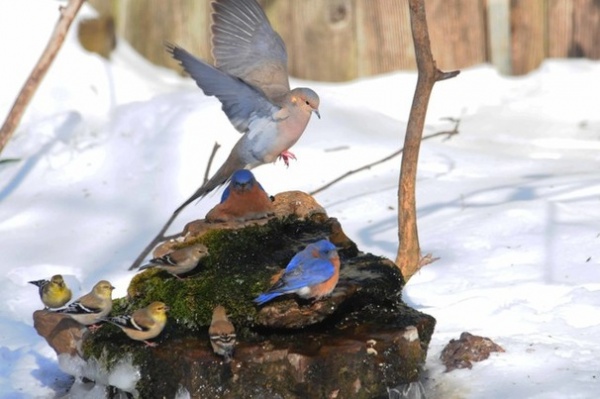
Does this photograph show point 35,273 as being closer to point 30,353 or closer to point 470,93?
point 30,353

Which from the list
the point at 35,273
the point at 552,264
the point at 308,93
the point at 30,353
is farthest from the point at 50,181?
the point at 552,264

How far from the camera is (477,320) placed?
5277 millimetres

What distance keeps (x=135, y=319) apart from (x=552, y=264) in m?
2.50

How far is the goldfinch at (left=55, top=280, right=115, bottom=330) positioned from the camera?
4527 millimetres

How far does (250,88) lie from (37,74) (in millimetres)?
2402

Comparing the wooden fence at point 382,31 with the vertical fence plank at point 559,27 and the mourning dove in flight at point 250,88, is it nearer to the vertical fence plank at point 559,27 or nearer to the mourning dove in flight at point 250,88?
the vertical fence plank at point 559,27

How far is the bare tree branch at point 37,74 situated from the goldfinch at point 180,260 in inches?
103

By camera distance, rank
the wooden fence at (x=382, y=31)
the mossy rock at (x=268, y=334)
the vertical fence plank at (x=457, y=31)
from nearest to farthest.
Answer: the mossy rock at (x=268, y=334), the wooden fence at (x=382, y=31), the vertical fence plank at (x=457, y=31)

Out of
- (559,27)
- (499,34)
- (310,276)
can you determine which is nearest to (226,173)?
(310,276)

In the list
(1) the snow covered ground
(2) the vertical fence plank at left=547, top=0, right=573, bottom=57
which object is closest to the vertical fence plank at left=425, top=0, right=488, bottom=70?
(1) the snow covered ground

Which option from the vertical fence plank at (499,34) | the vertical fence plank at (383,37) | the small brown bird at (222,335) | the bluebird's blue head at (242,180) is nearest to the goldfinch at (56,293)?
the bluebird's blue head at (242,180)

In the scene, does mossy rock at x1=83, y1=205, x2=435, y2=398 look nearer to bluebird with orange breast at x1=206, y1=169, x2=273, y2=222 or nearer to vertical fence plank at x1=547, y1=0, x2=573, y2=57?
bluebird with orange breast at x1=206, y1=169, x2=273, y2=222

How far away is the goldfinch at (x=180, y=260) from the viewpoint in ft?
14.9

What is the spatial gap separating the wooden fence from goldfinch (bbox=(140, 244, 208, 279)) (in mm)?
5023
